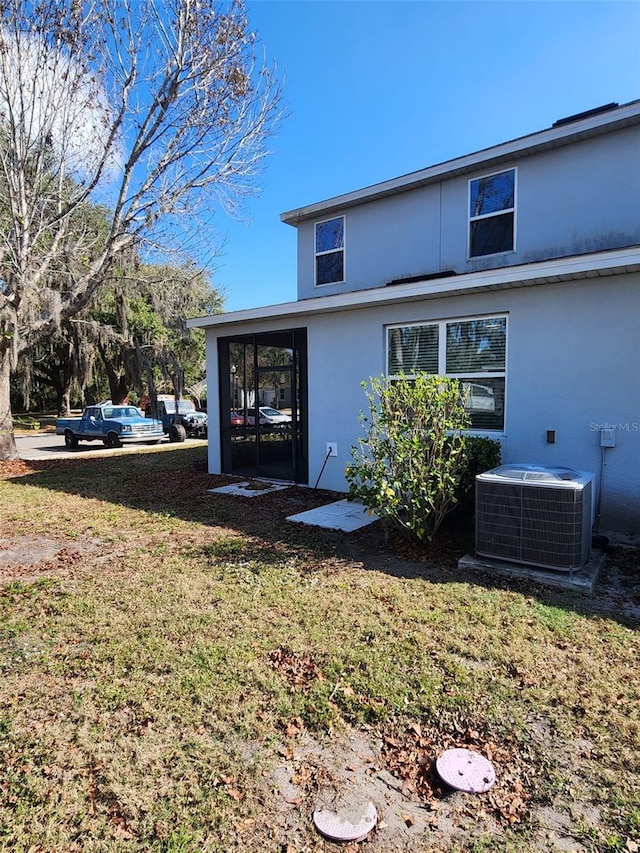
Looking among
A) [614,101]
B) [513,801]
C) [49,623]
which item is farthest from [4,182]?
[513,801]

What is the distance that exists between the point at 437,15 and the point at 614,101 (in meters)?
3.23

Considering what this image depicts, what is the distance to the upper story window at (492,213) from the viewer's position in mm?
7602

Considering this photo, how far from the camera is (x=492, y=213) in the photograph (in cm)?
779

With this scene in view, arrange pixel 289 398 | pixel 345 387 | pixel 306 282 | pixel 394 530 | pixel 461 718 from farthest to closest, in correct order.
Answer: pixel 306 282, pixel 289 398, pixel 345 387, pixel 394 530, pixel 461 718

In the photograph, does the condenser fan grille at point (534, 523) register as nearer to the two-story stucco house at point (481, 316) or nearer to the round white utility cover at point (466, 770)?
the two-story stucco house at point (481, 316)

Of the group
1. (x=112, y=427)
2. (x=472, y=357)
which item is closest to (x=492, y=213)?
(x=472, y=357)

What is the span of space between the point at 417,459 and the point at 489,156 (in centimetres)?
562

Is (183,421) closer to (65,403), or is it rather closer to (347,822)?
(65,403)

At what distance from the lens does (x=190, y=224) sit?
12156 millimetres

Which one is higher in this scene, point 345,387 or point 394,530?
point 345,387

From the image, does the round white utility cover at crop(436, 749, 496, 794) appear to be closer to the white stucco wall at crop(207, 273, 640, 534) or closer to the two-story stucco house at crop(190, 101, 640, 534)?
the two-story stucco house at crop(190, 101, 640, 534)

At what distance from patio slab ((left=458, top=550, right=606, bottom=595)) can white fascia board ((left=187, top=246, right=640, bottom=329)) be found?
9.84 ft

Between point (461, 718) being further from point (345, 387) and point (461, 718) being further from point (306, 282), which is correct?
point (306, 282)

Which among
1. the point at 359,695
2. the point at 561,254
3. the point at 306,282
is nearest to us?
the point at 359,695
